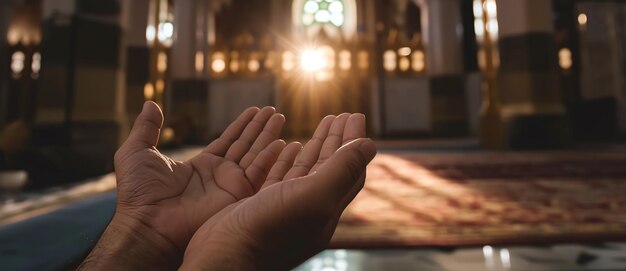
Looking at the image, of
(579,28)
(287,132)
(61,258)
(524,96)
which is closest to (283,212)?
(61,258)

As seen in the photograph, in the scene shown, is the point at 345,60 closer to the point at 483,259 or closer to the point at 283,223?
the point at 483,259

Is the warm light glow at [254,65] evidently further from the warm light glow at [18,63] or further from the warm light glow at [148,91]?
the warm light glow at [18,63]

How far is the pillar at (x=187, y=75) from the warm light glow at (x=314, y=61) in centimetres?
199

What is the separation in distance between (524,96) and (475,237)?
324 cm

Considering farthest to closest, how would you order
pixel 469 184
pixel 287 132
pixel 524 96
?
1. pixel 287 132
2. pixel 524 96
3. pixel 469 184

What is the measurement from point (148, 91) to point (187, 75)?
2739mm

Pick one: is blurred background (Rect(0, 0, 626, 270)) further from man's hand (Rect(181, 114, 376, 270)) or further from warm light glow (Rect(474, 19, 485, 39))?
man's hand (Rect(181, 114, 376, 270))

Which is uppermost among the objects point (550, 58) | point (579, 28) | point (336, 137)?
point (579, 28)

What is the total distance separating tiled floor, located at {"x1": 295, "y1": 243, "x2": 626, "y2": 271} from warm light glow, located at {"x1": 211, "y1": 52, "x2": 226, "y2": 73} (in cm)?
613

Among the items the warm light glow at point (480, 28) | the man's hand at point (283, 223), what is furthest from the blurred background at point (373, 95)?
the man's hand at point (283, 223)

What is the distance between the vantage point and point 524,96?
11.7ft

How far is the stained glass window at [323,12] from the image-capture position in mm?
7508

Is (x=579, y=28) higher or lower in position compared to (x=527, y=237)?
higher

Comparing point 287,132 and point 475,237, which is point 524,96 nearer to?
point 475,237
